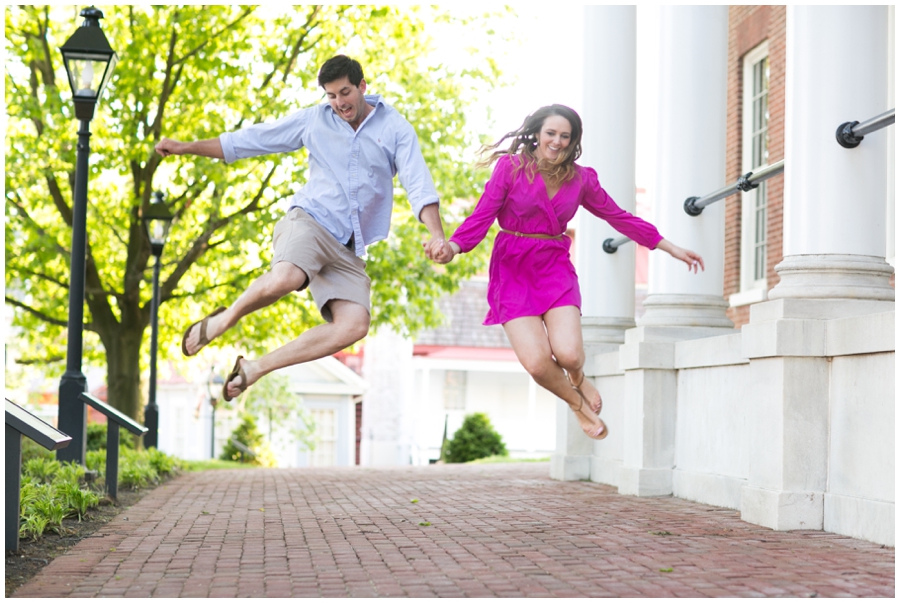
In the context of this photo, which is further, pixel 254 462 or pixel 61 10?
pixel 254 462

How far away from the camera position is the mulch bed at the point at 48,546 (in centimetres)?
499

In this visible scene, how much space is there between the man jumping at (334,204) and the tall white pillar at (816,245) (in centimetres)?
239

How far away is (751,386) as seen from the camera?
281 inches

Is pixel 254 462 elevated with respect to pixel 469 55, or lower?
lower

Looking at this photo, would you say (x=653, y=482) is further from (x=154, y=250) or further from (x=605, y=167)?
(x=154, y=250)

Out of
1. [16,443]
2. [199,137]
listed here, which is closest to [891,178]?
[16,443]

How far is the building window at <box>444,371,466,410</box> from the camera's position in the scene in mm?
31141

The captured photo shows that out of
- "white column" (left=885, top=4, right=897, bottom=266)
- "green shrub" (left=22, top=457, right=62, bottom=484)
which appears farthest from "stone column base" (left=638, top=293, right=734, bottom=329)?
"green shrub" (left=22, top=457, right=62, bottom=484)

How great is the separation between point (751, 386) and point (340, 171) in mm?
3170

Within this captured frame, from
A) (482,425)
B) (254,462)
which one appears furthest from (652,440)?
(254,462)

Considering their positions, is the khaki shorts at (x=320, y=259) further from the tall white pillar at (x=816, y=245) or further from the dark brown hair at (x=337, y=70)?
the tall white pillar at (x=816, y=245)

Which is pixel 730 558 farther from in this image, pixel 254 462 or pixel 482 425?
pixel 254 462

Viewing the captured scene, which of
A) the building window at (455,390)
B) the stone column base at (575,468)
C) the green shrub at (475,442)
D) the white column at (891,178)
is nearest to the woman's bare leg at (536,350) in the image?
the stone column base at (575,468)

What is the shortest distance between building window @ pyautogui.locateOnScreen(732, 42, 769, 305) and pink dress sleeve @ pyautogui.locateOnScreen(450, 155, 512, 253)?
28.2 ft
